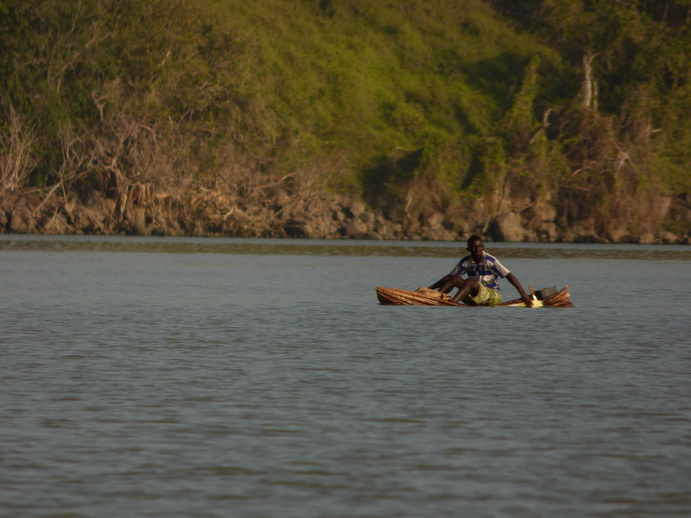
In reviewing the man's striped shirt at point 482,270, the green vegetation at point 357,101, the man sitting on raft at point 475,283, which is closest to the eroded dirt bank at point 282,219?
the green vegetation at point 357,101

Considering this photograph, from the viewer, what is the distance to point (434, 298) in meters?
22.1

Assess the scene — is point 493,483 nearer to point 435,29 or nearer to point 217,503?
point 217,503

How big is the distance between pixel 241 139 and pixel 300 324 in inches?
2073

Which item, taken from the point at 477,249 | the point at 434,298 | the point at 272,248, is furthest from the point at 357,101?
the point at 477,249

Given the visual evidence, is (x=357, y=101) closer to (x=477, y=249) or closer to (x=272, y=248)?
(x=272, y=248)

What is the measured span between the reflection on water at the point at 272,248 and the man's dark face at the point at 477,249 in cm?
3047

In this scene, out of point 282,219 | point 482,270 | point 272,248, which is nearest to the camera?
point 482,270

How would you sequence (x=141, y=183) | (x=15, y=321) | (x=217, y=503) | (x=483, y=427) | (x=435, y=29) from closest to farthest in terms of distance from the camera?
(x=217, y=503), (x=483, y=427), (x=15, y=321), (x=141, y=183), (x=435, y=29)

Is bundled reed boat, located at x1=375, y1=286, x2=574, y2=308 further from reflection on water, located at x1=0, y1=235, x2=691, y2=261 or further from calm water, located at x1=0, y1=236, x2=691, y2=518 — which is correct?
reflection on water, located at x1=0, y1=235, x2=691, y2=261

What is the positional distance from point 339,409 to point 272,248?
47.9m

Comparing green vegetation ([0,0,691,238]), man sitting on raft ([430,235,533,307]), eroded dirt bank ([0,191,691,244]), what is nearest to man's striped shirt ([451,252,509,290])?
man sitting on raft ([430,235,533,307])

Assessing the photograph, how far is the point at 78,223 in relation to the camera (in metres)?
68.4

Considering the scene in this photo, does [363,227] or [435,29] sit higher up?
[435,29]

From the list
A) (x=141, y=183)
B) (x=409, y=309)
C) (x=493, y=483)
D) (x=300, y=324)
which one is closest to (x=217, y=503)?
(x=493, y=483)
